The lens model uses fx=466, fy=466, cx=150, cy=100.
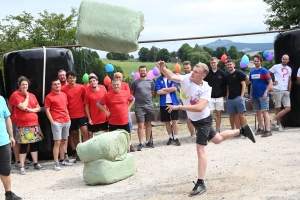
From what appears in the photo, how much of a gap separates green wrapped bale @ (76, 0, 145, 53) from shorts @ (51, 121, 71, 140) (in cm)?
250

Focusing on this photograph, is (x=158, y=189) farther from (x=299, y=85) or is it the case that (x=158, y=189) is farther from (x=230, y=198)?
(x=299, y=85)

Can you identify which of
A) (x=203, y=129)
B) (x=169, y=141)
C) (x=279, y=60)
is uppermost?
(x=279, y=60)

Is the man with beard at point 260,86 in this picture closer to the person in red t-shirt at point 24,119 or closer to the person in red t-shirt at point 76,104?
the person in red t-shirt at point 76,104

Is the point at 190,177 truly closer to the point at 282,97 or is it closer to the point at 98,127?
the point at 98,127

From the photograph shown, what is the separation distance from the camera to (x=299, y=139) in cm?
927

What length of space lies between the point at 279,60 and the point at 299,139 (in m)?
2.69

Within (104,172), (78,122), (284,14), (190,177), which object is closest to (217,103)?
(78,122)

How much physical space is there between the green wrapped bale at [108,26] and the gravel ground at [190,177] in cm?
197

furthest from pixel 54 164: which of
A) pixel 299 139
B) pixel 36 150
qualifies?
pixel 299 139

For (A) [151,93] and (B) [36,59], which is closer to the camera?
(B) [36,59]

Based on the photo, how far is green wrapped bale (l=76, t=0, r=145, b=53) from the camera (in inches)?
243

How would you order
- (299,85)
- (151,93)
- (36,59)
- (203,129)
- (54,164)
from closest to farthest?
(203,129)
(54,164)
(36,59)
(151,93)
(299,85)

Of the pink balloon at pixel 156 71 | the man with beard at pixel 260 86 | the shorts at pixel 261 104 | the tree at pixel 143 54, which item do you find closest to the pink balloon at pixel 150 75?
the pink balloon at pixel 156 71

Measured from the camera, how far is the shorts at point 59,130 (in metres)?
8.36
